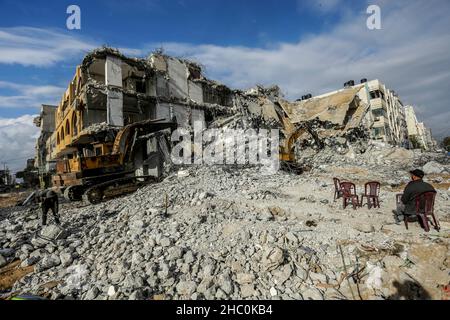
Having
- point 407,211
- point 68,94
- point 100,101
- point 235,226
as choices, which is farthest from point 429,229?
point 68,94

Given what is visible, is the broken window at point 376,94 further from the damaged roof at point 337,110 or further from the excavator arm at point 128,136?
the excavator arm at point 128,136

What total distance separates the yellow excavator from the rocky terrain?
239 cm

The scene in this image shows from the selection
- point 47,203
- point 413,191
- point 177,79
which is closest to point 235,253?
point 413,191

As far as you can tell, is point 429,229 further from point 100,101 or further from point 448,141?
point 448,141

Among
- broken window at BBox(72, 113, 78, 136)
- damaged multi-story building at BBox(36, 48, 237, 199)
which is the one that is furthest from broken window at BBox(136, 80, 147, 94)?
broken window at BBox(72, 113, 78, 136)

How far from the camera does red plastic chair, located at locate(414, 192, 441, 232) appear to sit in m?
5.10

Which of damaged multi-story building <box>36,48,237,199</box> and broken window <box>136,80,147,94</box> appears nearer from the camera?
damaged multi-story building <box>36,48,237,199</box>

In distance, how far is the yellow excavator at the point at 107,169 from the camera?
10828 mm

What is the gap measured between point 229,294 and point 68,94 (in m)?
24.4

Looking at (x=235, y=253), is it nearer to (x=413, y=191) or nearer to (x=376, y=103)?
(x=413, y=191)

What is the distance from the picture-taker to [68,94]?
73.2ft

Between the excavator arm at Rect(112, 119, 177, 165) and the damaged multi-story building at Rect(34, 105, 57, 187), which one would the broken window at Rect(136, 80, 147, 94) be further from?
the damaged multi-story building at Rect(34, 105, 57, 187)

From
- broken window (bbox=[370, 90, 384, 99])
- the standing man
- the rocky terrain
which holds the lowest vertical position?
the rocky terrain

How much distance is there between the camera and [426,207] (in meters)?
5.14
